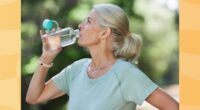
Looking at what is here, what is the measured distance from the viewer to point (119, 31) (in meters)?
1.40

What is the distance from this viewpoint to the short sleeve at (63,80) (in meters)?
1.51

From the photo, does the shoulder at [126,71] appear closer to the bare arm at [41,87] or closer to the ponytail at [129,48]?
the ponytail at [129,48]

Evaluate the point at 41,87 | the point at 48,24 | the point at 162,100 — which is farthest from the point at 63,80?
the point at 162,100

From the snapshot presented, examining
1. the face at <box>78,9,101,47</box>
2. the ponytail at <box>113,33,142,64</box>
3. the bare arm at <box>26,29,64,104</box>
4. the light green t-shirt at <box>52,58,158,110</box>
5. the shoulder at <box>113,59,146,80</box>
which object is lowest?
the bare arm at <box>26,29,64,104</box>

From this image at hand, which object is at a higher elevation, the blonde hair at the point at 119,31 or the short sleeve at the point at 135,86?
the blonde hair at the point at 119,31

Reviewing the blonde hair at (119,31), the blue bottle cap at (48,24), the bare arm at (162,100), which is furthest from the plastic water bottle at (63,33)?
the bare arm at (162,100)

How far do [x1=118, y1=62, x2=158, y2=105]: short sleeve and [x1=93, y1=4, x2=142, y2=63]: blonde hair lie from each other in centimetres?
6

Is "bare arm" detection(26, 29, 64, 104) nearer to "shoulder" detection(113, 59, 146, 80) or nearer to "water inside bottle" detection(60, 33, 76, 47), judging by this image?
"water inside bottle" detection(60, 33, 76, 47)

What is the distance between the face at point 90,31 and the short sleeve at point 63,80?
14cm

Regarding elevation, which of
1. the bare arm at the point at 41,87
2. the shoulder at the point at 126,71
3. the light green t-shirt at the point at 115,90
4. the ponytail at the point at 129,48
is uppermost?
the ponytail at the point at 129,48

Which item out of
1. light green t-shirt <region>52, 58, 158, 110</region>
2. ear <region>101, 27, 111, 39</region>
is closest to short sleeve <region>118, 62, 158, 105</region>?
light green t-shirt <region>52, 58, 158, 110</region>

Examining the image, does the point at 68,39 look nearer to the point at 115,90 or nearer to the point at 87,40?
the point at 87,40

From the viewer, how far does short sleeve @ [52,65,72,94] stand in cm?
151

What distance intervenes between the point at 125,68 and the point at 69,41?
21 cm
